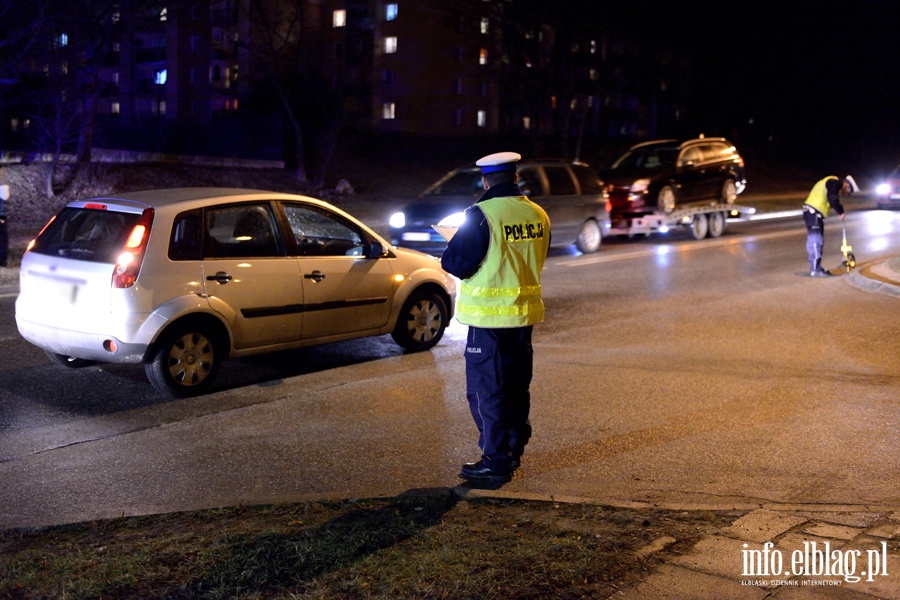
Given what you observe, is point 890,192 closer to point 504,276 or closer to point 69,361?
point 69,361

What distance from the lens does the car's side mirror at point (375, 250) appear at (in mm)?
9266

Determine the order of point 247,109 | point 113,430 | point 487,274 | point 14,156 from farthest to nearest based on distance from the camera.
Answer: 1. point 247,109
2. point 14,156
3. point 113,430
4. point 487,274

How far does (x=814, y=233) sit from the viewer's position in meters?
15.5

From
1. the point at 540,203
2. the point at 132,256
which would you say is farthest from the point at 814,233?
the point at 132,256

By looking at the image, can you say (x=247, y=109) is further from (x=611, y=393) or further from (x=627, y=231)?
(x=611, y=393)

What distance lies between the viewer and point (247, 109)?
5250cm

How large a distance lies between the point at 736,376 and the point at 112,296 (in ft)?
17.8

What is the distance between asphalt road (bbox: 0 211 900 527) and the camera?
5.74 metres

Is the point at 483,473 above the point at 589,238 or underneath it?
underneath

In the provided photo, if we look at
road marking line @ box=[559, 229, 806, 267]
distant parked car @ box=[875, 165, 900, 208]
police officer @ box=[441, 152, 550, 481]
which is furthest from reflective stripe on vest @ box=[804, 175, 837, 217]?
distant parked car @ box=[875, 165, 900, 208]

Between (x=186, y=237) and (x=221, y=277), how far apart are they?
0.42m

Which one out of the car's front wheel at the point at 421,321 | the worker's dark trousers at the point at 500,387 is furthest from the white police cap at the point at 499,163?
the car's front wheel at the point at 421,321

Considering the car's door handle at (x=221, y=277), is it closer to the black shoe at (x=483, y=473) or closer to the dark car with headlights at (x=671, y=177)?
the black shoe at (x=483, y=473)

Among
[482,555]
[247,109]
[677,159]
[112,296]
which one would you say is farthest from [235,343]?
[247,109]
